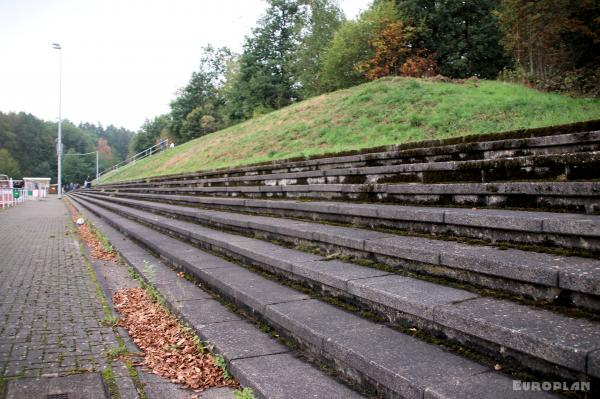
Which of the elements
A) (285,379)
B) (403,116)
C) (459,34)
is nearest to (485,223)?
(285,379)

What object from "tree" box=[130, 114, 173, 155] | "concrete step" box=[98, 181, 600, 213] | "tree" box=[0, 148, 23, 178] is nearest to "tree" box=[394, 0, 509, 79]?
"concrete step" box=[98, 181, 600, 213]

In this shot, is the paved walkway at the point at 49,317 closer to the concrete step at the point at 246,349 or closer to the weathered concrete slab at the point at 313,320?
the concrete step at the point at 246,349

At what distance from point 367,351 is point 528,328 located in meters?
0.83

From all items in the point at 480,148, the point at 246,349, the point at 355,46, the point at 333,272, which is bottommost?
the point at 246,349

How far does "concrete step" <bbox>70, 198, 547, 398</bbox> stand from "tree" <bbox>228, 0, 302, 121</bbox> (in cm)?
3947

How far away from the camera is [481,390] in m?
1.85

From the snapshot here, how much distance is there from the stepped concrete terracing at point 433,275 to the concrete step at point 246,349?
2 centimetres

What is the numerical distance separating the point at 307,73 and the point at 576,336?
3860cm

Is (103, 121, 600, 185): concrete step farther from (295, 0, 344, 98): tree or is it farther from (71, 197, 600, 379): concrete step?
(295, 0, 344, 98): tree

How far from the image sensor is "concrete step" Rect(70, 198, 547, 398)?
1.91 m

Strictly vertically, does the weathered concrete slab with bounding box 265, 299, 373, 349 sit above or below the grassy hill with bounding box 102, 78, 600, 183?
below

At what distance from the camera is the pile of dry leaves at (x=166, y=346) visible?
111 inches

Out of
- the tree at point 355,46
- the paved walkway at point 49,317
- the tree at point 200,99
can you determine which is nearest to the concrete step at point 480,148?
the paved walkway at point 49,317

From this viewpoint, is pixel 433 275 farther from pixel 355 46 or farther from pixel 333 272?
pixel 355 46
